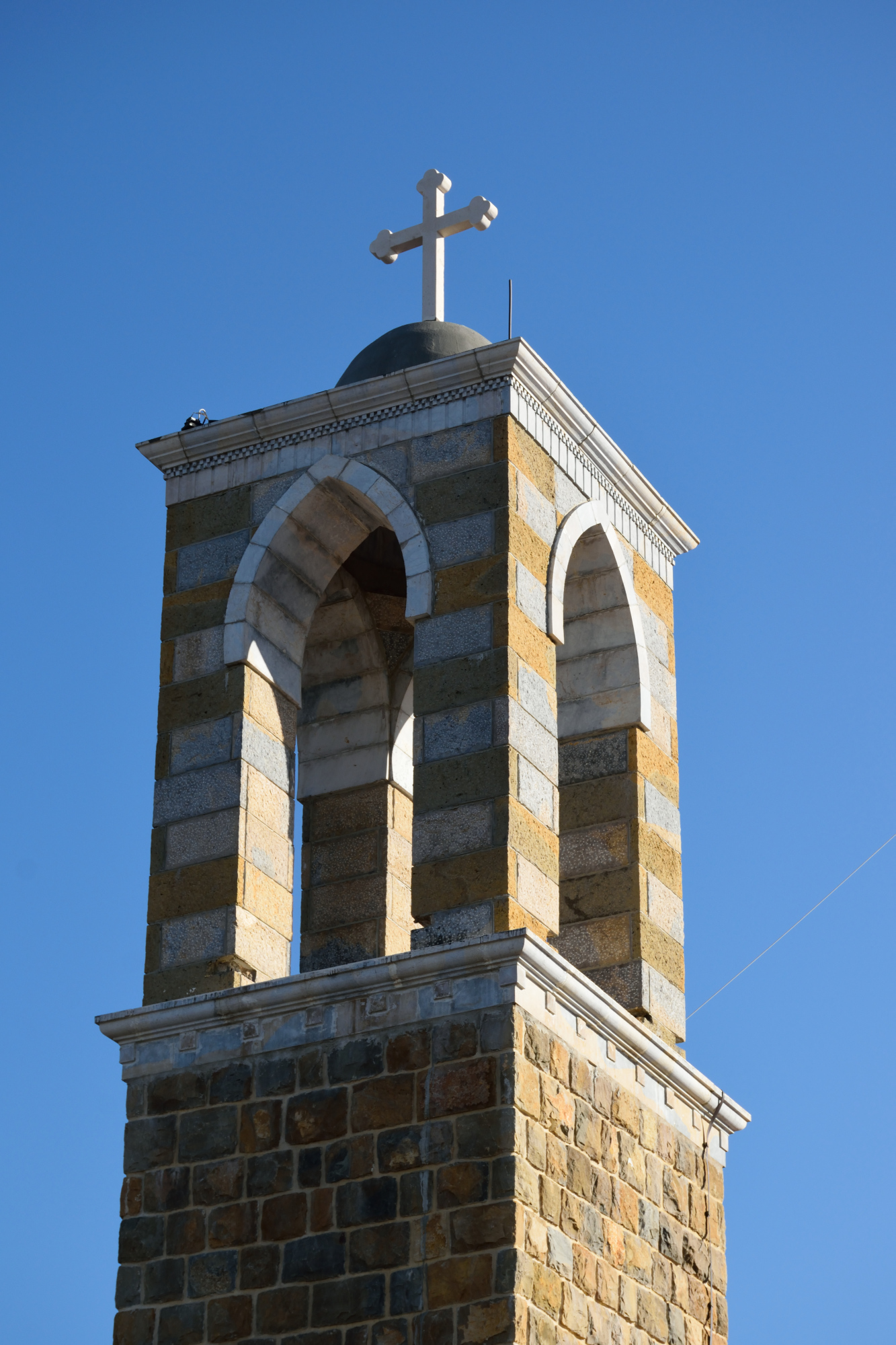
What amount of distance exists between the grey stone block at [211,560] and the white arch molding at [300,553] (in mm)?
82

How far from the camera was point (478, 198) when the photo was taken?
585 inches

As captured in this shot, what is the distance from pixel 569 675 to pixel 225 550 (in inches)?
75.6

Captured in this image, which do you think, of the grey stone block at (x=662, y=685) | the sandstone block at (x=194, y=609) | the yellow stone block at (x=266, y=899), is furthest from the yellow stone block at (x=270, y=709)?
the grey stone block at (x=662, y=685)

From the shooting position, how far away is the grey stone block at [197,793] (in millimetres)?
13398

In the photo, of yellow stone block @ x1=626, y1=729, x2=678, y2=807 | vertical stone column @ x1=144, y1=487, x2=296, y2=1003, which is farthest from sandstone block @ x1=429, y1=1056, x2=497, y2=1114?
yellow stone block @ x1=626, y1=729, x2=678, y2=807

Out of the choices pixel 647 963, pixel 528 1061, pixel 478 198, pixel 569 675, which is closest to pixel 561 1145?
pixel 528 1061

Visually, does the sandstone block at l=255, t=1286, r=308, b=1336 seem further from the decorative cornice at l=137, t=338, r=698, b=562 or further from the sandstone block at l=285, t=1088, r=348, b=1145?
the decorative cornice at l=137, t=338, r=698, b=562

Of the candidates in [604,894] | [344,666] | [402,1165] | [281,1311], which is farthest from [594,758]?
[281,1311]

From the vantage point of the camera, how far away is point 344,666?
1495 cm

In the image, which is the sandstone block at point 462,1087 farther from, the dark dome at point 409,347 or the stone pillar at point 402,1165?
the dark dome at point 409,347

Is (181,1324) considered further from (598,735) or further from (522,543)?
(522,543)

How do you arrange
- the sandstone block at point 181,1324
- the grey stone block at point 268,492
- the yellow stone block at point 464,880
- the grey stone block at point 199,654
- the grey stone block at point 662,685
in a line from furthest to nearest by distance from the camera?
the grey stone block at point 662,685 → the grey stone block at point 268,492 → the grey stone block at point 199,654 → the yellow stone block at point 464,880 → the sandstone block at point 181,1324

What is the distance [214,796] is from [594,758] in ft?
6.78

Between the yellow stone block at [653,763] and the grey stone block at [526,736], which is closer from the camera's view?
the grey stone block at [526,736]
